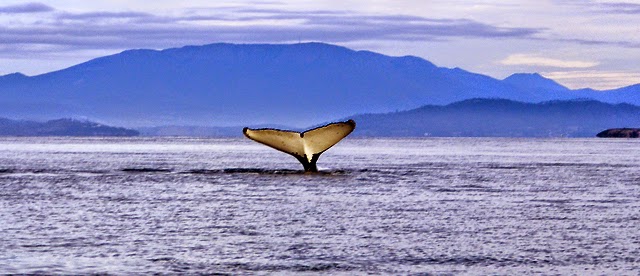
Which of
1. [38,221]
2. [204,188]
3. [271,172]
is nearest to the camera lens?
[38,221]

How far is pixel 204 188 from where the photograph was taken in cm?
5384

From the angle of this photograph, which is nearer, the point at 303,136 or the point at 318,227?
the point at 318,227

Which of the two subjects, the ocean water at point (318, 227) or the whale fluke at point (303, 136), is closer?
the ocean water at point (318, 227)

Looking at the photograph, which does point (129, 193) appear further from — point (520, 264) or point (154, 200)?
point (520, 264)

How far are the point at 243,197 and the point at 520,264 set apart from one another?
21441 mm

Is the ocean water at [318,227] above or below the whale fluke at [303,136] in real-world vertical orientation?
below

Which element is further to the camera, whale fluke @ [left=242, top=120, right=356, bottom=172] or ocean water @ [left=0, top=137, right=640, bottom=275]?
whale fluke @ [left=242, top=120, right=356, bottom=172]

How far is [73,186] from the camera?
55.0 m

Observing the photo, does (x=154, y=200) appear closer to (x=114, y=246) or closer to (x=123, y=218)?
(x=123, y=218)

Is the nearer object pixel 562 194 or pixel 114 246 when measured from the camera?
pixel 114 246

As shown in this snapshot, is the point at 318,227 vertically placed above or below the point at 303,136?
below

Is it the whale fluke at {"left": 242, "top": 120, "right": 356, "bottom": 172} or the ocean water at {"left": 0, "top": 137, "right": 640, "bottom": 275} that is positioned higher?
the whale fluke at {"left": 242, "top": 120, "right": 356, "bottom": 172}

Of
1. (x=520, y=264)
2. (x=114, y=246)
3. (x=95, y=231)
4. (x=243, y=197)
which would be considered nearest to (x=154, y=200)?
(x=243, y=197)

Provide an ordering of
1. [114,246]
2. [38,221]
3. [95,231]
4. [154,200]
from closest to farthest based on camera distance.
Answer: [114,246], [95,231], [38,221], [154,200]
